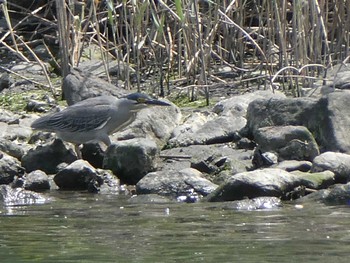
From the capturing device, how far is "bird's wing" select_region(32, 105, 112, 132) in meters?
9.52

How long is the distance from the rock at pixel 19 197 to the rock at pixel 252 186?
1.39 m

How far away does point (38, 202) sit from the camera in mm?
7895

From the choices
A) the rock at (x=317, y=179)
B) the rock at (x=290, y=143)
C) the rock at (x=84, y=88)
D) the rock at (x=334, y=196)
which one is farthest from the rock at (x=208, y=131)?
the rock at (x=334, y=196)

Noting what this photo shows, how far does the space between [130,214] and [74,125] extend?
2522 millimetres

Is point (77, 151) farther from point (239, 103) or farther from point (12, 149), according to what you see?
point (239, 103)

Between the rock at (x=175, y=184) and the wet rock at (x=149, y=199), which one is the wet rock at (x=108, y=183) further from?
the wet rock at (x=149, y=199)

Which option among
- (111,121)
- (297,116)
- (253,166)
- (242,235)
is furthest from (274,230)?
(111,121)

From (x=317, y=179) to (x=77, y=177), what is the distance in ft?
6.91

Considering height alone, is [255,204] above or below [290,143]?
below

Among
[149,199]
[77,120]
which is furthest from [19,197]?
[77,120]

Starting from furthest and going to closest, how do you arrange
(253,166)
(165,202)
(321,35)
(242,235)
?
(321,35), (253,166), (165,202), (242,235)

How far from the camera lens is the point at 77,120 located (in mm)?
9539

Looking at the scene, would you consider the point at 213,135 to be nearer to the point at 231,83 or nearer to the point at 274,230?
the point at 231,83

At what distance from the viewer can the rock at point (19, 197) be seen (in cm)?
790
